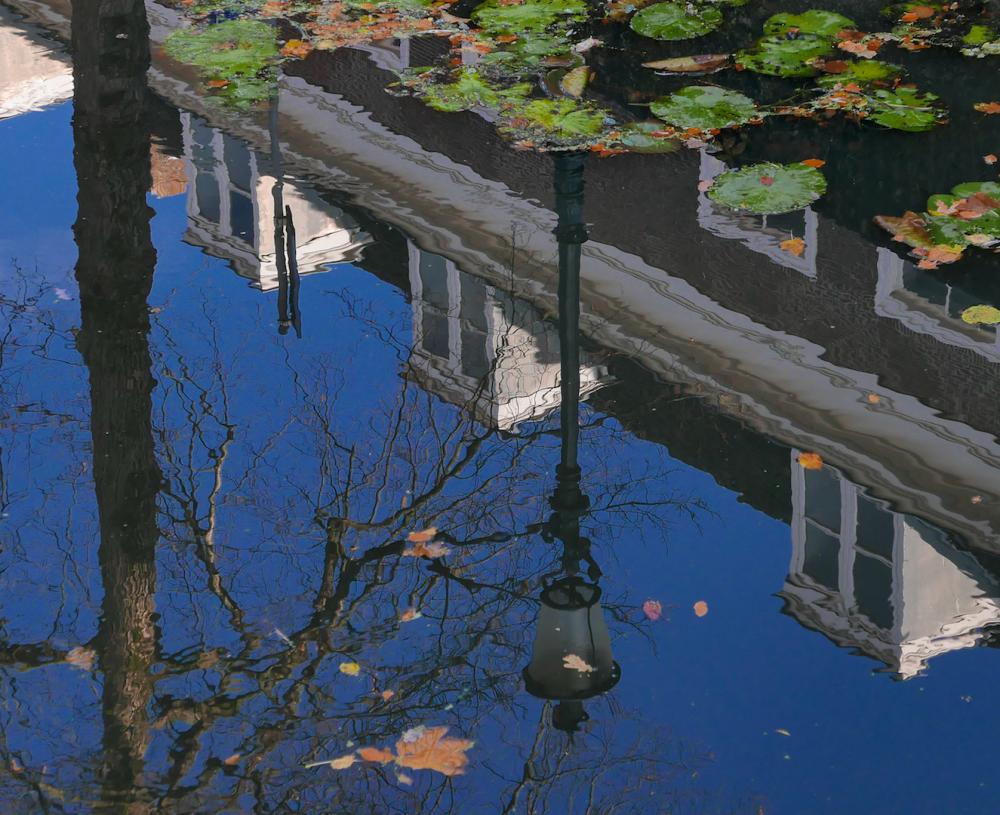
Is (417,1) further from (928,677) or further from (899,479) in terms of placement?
(928,677)

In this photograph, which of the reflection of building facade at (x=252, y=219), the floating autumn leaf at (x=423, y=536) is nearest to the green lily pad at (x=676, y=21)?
the reflection of building facade at (x=252, y=219)

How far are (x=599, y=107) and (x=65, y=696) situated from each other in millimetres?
5880

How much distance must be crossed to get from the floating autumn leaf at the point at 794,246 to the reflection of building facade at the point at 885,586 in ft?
7.44

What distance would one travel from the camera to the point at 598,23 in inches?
417

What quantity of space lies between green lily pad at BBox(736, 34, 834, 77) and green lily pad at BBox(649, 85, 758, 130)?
440 mm

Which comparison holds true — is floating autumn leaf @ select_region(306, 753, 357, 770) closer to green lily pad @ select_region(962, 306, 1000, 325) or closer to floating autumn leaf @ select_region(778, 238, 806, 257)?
green lily pad @ select_region(962, 306, 1000, 325)

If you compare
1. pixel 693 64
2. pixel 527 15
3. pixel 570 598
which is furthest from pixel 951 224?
pixel 527 15

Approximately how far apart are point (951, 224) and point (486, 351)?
9.09 feet

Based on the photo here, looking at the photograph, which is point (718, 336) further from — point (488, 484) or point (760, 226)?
point (488, 484)

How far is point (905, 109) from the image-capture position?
28.5 ft

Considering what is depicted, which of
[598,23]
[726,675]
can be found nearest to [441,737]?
[726,675]

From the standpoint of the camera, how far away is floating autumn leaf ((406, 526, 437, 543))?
5312mm

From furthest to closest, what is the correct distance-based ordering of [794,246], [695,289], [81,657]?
[794,246] < [695,289] < [81,657]

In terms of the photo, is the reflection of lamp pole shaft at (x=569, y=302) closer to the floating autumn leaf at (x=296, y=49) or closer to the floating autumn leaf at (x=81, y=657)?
the floating autumn leaf at (x=81, y=657)
